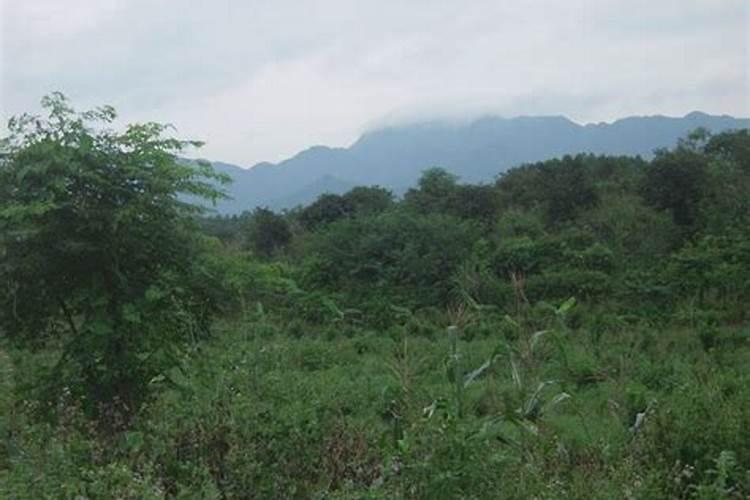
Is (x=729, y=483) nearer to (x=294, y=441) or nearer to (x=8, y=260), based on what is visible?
(x=294, y=441)

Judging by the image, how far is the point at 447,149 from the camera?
490 ft

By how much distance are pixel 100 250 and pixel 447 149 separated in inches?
5742

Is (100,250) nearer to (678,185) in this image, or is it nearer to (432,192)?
(678,185)

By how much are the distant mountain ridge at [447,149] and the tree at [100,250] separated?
104014 mm

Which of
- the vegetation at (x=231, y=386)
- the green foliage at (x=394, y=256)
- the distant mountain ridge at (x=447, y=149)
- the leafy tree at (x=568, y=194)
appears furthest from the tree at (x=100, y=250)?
the distant mountain ridge at (x=447, y=149)

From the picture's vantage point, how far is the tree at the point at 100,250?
524cm

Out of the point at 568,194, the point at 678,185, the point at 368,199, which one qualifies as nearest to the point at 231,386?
the point at 678,185

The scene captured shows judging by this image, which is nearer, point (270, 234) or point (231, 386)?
point (231, 386)

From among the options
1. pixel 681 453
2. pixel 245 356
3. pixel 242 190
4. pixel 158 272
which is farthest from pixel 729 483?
pixel 242 190

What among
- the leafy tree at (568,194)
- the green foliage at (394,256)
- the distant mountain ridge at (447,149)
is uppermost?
the distant mountain ridge at (447,149)

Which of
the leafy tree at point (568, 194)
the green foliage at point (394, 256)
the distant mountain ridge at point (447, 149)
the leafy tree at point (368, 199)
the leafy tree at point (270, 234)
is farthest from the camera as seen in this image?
the distant mountain ridge at point (447, 149)

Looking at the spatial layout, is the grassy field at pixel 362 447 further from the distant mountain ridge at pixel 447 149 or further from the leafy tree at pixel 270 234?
the distant mountain ridge at pixel 447 149

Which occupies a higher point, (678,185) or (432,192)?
(432,192)

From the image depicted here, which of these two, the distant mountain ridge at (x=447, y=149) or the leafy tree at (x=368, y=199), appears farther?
the distant mountain ridge at (x=447, y=149)
